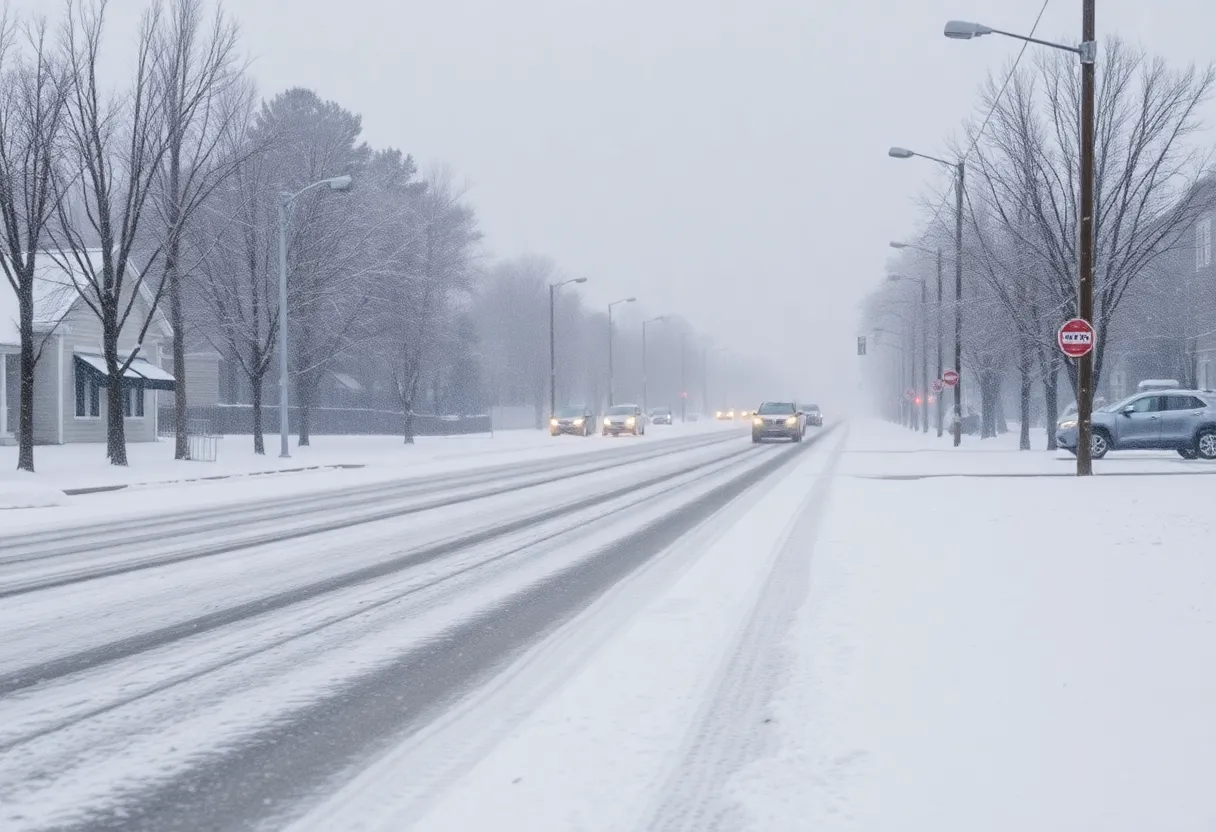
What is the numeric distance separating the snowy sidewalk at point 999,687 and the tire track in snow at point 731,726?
0.10m

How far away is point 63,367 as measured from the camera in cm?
3853

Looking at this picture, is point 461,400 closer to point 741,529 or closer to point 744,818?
point 741,529

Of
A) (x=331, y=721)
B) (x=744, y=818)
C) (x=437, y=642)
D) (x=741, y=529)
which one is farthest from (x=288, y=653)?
(x=741, y=529)

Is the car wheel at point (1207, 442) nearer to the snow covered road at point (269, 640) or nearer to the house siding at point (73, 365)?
the snow covered road at point (269, 640)

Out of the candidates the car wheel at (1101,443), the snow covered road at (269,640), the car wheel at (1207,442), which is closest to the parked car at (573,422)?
the car wheel at (1101,443)

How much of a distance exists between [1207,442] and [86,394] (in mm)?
33946

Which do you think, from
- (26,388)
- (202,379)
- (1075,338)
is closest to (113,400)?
(26,388)

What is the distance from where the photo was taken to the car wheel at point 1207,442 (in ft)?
96.9

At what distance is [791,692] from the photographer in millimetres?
5809

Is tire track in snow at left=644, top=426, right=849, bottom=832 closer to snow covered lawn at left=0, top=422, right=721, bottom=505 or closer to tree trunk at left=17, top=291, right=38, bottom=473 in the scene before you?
snow covered lawn at left=0, top=422, right=721, bottom=505

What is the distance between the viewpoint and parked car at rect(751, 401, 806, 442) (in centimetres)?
4669

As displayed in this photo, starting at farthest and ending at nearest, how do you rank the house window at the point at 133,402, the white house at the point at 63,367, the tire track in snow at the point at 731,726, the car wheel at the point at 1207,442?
the house window at the point at 133,402 → the white house at the point at 63,367 → the car wheel at the point at 1207,442 → the tire track in snow at the point at 731,726

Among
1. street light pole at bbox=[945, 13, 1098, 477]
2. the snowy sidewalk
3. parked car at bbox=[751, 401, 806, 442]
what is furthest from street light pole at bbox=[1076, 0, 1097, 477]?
parked car at bbox=[751, 401, 806, 442]

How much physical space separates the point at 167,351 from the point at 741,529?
45.4m
